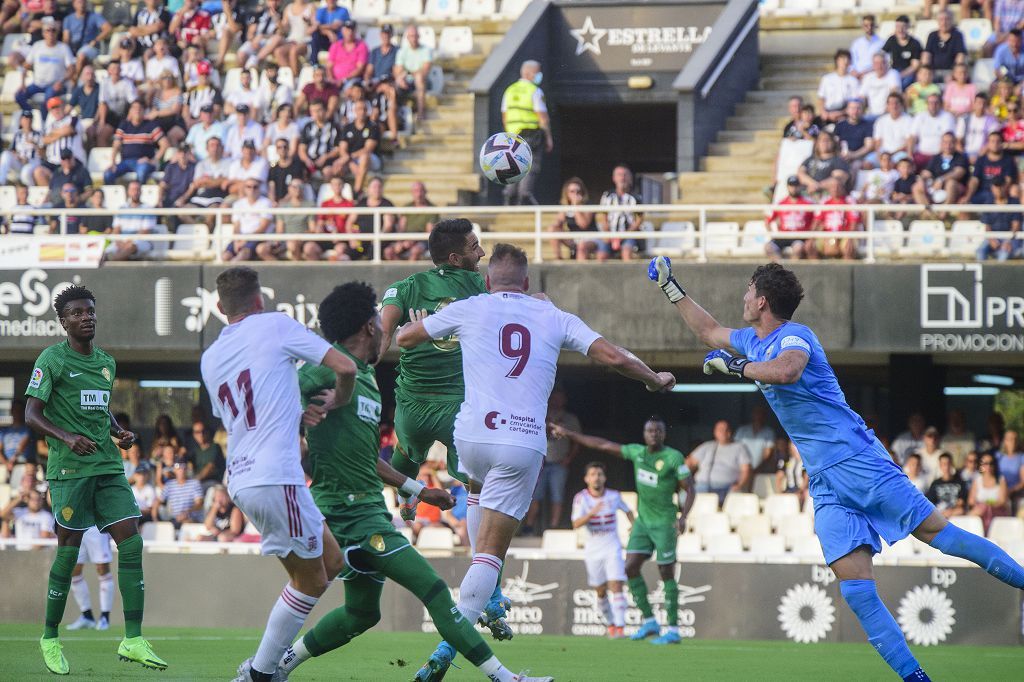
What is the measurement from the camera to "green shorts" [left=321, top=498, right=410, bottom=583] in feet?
24.8

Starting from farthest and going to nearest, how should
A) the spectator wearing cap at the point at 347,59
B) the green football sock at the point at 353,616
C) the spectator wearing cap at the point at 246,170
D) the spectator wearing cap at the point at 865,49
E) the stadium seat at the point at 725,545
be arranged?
the spectator wearing cap at the point at 347,59
the spectator wearing cap at the point at 865,49
the spectator wearing cap at the point at 246,170
the stadium seat at the point at 725,545
the green football sock at the point at 353,616

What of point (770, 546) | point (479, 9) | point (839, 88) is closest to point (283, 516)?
point (770, 546)

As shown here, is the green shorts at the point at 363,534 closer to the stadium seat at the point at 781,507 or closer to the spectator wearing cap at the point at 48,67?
the stadium seat at the point at 781,507

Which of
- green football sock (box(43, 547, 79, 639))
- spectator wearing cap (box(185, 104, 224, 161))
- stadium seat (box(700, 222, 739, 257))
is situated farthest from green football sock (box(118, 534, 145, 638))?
spectator wearing cap (box(185, 104, 224, 161))

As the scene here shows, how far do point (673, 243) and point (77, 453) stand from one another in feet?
37.0

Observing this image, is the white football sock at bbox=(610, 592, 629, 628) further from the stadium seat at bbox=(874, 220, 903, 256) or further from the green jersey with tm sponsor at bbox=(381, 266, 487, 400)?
the green jersey with tm sponsor at bbox=(381, 266, 487, 400)

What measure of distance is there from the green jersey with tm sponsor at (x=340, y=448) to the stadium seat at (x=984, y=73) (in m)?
15.5

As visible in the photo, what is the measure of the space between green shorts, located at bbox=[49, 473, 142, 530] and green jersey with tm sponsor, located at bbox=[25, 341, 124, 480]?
67 millimetres

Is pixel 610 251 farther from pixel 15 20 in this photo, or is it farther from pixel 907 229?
pixel 15 20

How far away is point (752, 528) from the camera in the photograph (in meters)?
18.2

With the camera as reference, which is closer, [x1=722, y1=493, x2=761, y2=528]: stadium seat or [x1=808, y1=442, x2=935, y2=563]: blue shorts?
[x1=808, y1=442, x2=935, y2=563]: blue shorts

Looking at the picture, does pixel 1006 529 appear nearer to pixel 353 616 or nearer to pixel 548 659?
pixel 548 659

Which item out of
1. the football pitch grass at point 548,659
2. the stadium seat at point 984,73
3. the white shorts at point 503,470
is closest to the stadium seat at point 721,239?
the stadium seat at point 984,73

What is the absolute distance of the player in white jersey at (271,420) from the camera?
7348 mm
